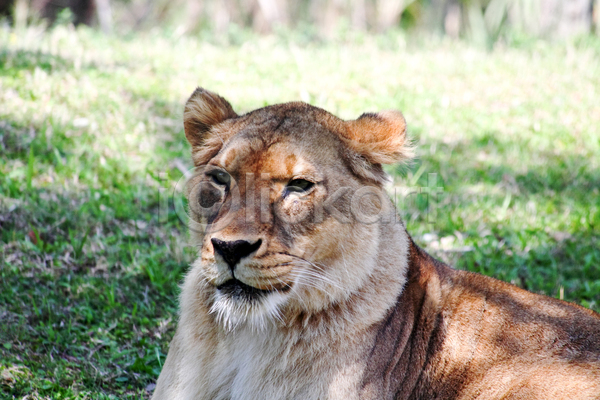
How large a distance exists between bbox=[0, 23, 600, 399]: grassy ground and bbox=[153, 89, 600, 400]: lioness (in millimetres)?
964

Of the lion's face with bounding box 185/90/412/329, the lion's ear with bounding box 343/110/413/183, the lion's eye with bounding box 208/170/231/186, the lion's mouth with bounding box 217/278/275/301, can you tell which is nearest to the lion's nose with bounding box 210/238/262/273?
the lion's face with bounding box 185/90/412/329

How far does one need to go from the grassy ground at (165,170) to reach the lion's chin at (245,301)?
1.25 meters

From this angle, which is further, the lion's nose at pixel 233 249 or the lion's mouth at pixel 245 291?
the lion's mouth at pixel 245 291

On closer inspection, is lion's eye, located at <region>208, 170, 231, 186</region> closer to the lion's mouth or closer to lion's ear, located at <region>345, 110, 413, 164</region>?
the lion's mouth

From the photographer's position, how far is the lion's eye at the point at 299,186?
312 centimetres

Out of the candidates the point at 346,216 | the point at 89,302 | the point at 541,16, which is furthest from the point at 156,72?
the point at 541,16

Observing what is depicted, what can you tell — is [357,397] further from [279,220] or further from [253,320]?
[279,220]

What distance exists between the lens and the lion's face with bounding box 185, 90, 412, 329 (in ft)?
9.54

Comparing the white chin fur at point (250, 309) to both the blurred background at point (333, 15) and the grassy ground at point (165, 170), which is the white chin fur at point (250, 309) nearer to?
the grassy ground at point (165, 170)

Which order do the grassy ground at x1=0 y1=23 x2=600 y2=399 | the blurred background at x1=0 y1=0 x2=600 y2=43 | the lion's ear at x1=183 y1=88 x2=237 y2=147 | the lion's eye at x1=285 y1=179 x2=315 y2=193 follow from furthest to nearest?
1. the blurred background at x1=0 y1=0 x2=600 y2=43
2. the grassy ground at x1=0 y1=23 x2=600 y2=399
3. the lion's ear at x1=183 y1=88 x2=237 y2=147
4. the lion's eye at x1=285 y1=179 x2=315 y2=193

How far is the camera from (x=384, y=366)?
3145mm

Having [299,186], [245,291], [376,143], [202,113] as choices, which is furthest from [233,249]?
[202,113]

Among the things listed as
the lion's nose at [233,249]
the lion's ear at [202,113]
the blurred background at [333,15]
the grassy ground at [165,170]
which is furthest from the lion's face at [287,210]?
the blurred background at [333,15]

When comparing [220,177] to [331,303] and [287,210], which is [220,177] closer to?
[287,210]
